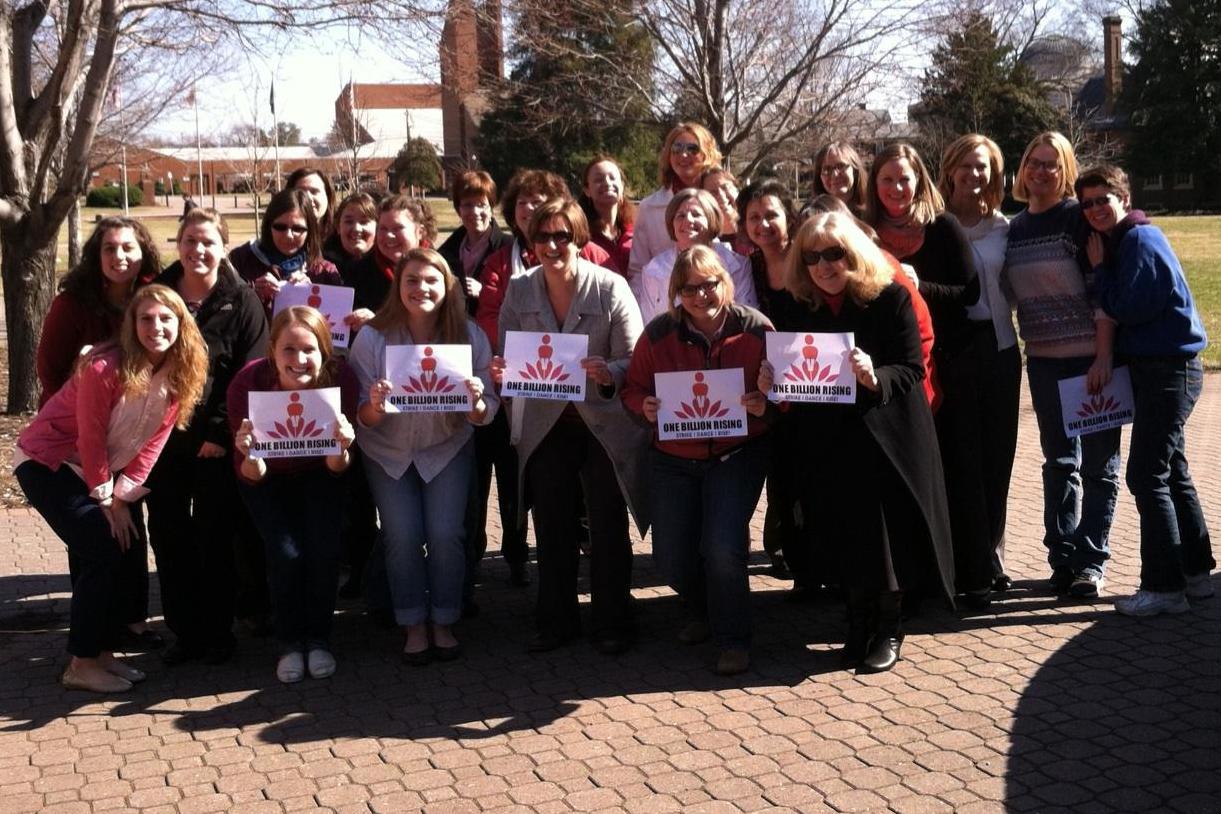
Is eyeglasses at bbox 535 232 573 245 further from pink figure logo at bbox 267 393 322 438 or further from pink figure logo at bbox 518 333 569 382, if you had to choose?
pink figure logo at bbox 267 393 322 438

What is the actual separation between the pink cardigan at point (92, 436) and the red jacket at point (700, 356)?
213 centimetres

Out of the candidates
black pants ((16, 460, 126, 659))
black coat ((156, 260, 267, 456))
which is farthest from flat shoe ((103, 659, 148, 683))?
black coat ((156, 260, 267, 456))

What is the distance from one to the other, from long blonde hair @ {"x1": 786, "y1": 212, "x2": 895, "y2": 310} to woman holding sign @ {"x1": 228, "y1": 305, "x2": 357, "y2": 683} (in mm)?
2208

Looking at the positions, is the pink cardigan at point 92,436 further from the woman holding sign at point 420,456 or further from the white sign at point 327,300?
the white sign at point 327,300

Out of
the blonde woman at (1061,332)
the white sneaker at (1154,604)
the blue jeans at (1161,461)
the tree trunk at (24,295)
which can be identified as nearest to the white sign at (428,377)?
the blonde woman at (1061,332)

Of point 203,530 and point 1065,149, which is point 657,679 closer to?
point 203,530

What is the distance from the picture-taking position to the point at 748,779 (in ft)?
16.0

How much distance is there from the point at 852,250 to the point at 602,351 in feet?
4.40

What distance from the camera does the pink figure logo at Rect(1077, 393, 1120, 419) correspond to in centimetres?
664

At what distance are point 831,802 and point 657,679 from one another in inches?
58.8

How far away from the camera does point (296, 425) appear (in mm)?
5980

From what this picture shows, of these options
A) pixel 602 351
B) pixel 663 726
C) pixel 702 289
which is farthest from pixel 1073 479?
pixel 663 726

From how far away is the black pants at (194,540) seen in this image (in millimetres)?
6273

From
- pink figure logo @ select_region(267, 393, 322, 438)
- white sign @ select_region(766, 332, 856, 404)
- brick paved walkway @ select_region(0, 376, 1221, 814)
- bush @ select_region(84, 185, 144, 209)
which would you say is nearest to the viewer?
brick paved walkway @ select_region(0, 376, 1221, 814)
